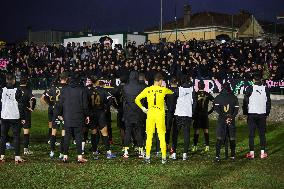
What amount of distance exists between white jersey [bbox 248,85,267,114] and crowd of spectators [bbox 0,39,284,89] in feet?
24.6

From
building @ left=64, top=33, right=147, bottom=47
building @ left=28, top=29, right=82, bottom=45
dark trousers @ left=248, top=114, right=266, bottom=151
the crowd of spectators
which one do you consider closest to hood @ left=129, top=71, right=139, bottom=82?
dark trousers @ left=248, top=114, right=266, bottom=151

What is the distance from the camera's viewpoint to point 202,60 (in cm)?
2934

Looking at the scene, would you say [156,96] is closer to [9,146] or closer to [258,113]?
[258,113]

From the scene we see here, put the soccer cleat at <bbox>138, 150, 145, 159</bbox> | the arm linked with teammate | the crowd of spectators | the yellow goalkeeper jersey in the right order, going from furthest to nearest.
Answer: the crowd of spectators < the soccer cleat at <bbox>138, 150, 145, 159</bbox> < the arm linked with teammate < the yellow goalkeeper jersey

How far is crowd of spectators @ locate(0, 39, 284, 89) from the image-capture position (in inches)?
1125

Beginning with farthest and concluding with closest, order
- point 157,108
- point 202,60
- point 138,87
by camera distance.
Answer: point 202,60 < point 138,87 < point 157,108

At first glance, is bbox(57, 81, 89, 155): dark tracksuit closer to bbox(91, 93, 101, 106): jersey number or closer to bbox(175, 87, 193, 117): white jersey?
bbox(91, 93, 101, 106): jersey number

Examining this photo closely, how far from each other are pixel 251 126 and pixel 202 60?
14930 mm

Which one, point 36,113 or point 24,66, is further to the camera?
point 24,66

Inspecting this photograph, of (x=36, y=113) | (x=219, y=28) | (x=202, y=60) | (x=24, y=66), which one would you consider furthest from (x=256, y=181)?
(x=219, y=28)

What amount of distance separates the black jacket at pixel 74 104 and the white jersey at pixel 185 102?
2.99 meters

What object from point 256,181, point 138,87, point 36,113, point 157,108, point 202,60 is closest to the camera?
point 256,181

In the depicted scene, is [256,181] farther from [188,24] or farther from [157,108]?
[188,24]

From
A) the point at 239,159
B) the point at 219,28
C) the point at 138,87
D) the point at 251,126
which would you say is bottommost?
the point at 239,159
